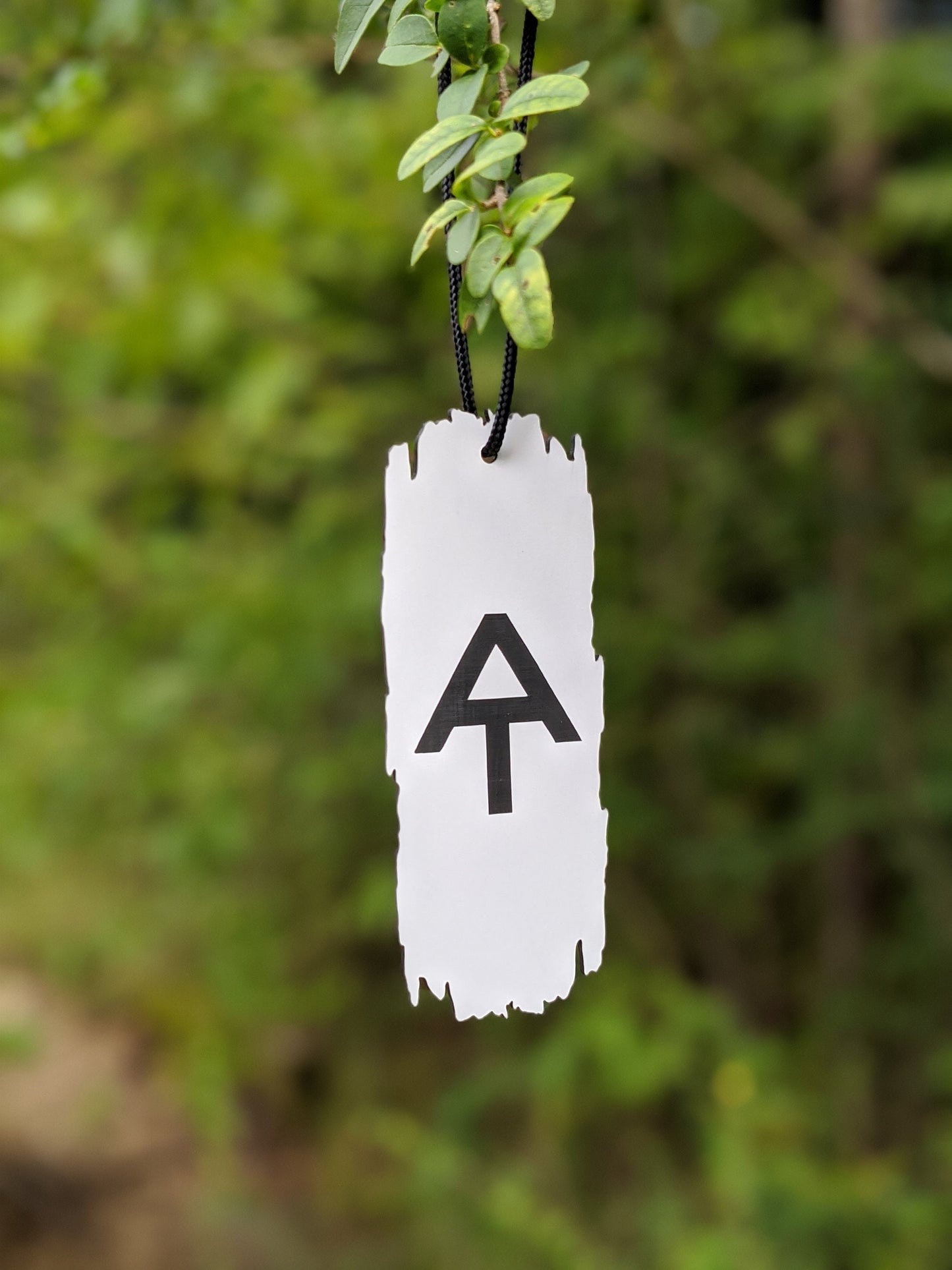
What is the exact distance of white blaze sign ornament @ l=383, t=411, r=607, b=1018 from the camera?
1.81 feet

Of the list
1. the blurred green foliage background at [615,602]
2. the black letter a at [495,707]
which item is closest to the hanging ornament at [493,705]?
the black letter a at [495,707]

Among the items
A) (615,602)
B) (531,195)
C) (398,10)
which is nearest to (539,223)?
(531,195)

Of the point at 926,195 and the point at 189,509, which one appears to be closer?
the point at 926,195

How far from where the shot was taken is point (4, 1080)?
2850mm

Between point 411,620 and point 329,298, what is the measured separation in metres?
1.67

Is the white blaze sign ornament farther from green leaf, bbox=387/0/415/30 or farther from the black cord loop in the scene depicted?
green leaf, bbox=387/0/415/30

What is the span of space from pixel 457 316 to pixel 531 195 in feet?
0.22

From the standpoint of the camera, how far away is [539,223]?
0.45 meters

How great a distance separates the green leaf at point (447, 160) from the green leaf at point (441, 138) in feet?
0.05

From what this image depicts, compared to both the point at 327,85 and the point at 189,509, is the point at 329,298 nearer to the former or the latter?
the point at 327,85

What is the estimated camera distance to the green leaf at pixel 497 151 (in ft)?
1.40

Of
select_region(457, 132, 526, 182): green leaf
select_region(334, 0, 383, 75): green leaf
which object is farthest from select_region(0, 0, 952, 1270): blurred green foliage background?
select_region(457, 132, 526, 182): green leaf

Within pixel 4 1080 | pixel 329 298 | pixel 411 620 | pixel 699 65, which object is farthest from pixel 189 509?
pixel 411 620

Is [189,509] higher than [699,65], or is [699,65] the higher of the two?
[699,65]
